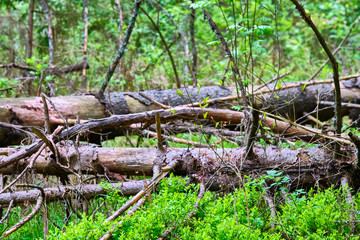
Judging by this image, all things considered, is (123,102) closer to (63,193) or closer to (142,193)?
(63,193)

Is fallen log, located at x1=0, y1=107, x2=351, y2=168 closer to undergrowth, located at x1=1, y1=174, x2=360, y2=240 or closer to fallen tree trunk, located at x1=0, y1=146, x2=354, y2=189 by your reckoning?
fallen tree trunk, located at x1=0, y1=146, x2=354, y2=189

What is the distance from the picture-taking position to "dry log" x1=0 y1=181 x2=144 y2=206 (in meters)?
3.22

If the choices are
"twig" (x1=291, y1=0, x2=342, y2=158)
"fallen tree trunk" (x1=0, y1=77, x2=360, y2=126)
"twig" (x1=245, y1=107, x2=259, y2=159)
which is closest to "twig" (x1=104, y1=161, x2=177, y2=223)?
"twig" (x1=245, y1=107, x2=259, y2=159)

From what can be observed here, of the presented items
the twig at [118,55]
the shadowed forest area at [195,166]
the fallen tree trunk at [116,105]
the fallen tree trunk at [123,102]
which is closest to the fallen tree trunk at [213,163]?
the shadowed forest area at [195,166]

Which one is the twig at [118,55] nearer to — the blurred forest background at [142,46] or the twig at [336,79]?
the blurred forest background at [142,46]

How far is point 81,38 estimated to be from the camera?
32.4 feet

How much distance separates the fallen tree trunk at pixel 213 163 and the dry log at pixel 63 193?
187mm

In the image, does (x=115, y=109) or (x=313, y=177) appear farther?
(x=115, y=109)

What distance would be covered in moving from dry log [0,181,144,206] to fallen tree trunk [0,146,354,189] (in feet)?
0.61

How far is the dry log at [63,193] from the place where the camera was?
322 centimetres

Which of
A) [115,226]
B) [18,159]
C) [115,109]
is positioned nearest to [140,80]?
[115,109]

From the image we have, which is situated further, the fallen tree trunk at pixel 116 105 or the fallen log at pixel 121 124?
the fallen tree trunk at pixel 116 105

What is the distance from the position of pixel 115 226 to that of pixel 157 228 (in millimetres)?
277

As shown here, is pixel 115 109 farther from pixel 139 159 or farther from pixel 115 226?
pixel 115 226
